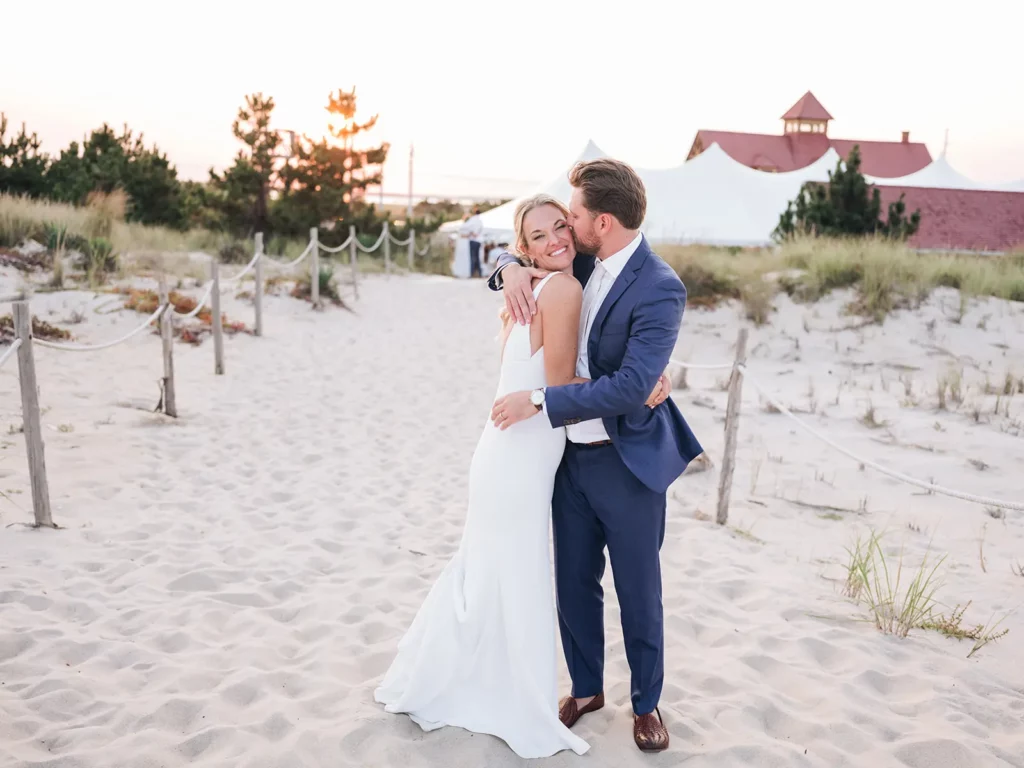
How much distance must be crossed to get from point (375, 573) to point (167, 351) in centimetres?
390

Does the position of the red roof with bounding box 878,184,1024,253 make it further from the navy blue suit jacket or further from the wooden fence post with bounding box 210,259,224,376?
the navy blue suit jacket

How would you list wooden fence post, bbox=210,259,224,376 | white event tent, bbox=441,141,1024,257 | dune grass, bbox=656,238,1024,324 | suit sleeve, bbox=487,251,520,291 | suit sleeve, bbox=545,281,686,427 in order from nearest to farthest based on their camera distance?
suit sleeve, bbox=545,281,686,427, suit sleeve, bbox=487,251,520,291, wooden fence post, bbox=210,259,224,376, dune grass, bbox=656,238,1024,324, white event tent, bbox=441,141,1024,257

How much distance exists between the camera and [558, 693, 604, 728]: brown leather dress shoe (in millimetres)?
3098

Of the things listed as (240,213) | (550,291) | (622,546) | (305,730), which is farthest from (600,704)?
(240,213)

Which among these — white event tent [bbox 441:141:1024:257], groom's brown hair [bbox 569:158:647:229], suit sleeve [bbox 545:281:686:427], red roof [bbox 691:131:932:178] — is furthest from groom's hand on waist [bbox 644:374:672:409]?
red roof [bbox 691:131:932:178]

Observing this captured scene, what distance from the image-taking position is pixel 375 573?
458 centimetres

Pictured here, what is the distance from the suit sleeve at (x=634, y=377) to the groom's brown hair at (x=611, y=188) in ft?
0.86

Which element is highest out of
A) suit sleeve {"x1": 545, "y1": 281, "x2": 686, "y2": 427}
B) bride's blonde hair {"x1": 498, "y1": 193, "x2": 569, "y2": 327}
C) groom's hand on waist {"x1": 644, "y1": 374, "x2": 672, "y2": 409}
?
bride's blonde hair {"x1": 498, "y1": 193, "x2": 569, "y2": 327}

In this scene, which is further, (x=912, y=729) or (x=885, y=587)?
(x=885, y=587)

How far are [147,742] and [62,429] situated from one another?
465 cm

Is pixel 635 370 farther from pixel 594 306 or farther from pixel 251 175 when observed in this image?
pixel 251 175

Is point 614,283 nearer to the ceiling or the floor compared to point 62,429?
nearer to the ceiling

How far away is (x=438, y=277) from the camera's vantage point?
23328 millimetres

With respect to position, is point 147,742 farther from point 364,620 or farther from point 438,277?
point 438,277
